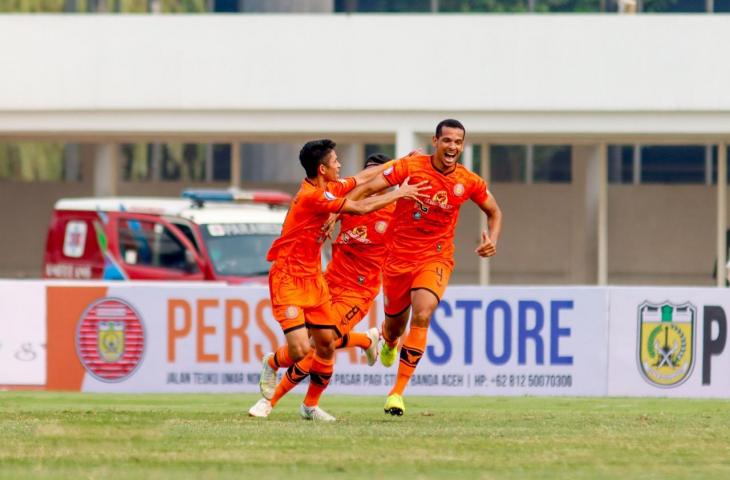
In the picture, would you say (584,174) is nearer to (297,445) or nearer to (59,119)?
(59,119)

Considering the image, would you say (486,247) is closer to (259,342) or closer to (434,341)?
(434,341)

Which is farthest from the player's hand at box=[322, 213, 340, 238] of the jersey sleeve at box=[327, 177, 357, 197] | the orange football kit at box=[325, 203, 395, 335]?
the orange football kit at box=[325, 203, 395, 335]

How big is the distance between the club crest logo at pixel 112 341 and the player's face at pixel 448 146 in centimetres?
593

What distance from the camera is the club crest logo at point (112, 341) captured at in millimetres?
16828

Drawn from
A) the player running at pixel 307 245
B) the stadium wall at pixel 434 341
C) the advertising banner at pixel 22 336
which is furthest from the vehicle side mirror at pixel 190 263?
the player running at pixel 307 245

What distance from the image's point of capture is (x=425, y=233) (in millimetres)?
11961

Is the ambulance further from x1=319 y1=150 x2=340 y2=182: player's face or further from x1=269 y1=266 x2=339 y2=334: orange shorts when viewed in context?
x1=319 y1=150 x2=340 y2=182: player's face

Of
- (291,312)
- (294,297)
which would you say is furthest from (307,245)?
(291,312)

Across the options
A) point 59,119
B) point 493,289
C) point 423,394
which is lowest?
point 423,394

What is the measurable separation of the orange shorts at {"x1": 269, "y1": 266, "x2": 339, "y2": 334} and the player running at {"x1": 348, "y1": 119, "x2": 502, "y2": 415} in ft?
2.27

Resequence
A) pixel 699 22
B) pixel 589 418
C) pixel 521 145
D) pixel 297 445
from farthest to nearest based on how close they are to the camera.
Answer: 1. pixel 521 145
2. pixel 699 22
3. pixel 589 418
4. pixel 297 445

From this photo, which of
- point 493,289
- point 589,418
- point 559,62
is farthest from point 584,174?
point 589,418

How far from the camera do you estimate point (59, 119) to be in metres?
27.5

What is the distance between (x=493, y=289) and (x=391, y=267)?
472 cm
